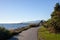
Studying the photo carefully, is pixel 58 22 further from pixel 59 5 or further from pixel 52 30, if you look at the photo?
pixel 59 5

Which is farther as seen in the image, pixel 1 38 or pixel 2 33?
pixel 2 33

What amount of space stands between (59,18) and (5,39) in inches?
564

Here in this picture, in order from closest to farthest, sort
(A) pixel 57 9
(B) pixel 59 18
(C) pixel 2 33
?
(C) pixel 2 33
(B) pixel 59 18
(A) pixel 57 9

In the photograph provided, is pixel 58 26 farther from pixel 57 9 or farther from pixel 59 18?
pixel 57 9

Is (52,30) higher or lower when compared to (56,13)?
lower

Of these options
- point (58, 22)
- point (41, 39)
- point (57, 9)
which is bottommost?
point (41, 39)

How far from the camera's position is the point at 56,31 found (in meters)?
29.0

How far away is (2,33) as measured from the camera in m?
20.5

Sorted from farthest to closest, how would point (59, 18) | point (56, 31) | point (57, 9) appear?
point (57, 9) → point (59, 18) → point (56, 31)

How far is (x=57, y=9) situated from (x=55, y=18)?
3.45 m


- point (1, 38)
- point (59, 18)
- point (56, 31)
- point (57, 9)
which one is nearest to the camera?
point (1, 38)

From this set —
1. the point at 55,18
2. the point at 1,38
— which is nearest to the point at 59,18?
the point at 55,18

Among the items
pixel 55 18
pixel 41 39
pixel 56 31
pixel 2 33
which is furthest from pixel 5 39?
pixel 55 18

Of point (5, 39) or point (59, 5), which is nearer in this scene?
point (5, 39)
